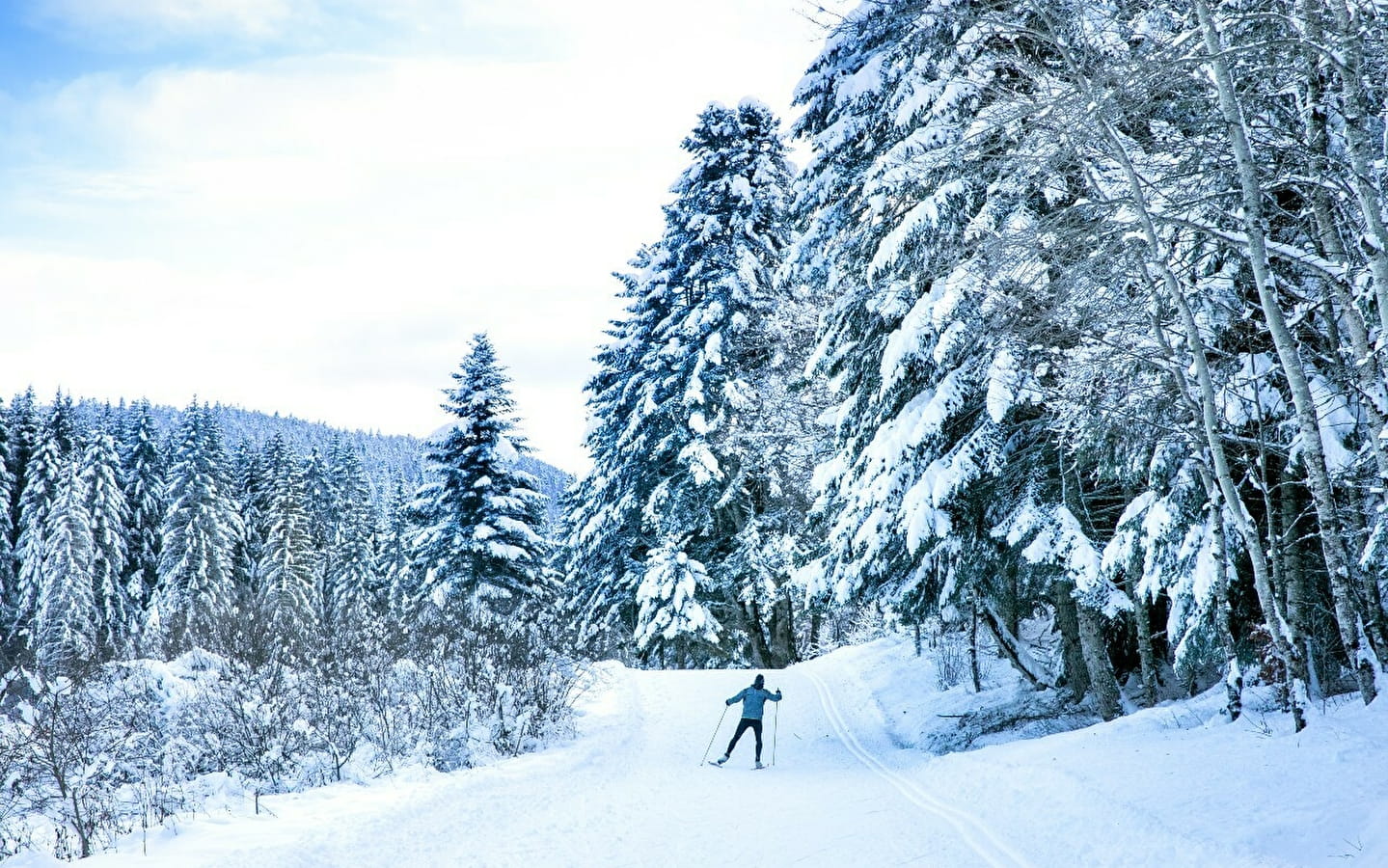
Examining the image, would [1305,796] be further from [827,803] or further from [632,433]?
[632,433]

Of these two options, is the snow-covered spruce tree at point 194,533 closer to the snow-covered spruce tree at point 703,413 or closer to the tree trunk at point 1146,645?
the snow-covered spruce tree at point 703,413

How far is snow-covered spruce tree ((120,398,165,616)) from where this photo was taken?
41031mm

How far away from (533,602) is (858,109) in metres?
15.6

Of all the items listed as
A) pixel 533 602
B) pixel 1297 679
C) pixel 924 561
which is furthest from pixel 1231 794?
pixel 533 602

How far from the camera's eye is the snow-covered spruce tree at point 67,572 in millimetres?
33188

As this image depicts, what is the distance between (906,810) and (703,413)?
49.3 ft

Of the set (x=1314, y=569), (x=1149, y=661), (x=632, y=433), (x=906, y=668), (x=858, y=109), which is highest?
(x=858, y=109)

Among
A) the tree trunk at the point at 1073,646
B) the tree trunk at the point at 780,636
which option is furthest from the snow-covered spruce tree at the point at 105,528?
the tree trunk at the point at 1073,646

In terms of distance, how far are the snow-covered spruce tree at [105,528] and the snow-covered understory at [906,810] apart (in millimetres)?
34661

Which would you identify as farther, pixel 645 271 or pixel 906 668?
pixel 645 271

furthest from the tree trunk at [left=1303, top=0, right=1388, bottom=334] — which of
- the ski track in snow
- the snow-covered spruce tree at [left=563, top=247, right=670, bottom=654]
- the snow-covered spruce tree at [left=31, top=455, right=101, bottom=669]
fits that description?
the snow-covered spruce tree at [left=31, top=455, right=101, bottom=669]

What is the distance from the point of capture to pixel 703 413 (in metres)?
22.9

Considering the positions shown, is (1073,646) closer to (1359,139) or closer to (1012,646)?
(1012,646)

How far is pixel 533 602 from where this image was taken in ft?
75.5
